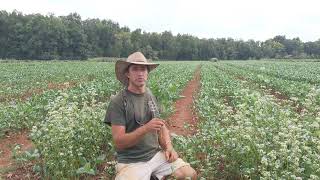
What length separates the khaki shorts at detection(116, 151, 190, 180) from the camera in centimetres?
506

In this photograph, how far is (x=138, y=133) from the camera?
189 inches

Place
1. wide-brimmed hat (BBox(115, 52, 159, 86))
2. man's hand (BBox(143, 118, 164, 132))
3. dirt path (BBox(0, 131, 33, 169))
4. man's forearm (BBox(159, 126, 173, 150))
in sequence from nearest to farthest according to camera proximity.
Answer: man's hand (BBox(143, 118, 164, 132)) → wide-brimmed hat (BBox(115, 52, 159, 86)) → man's forearm (BBox(159, 126, 173, 150)) → dirt path (BBox(0, 131, 33, 169))

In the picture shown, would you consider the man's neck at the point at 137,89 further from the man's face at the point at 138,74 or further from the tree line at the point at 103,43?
the tree line at the point at 103,43

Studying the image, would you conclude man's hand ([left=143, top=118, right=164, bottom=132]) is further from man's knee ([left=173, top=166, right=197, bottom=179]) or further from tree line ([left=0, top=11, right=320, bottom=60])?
tree line ([left=0, top=11, right=320, bottom=60])

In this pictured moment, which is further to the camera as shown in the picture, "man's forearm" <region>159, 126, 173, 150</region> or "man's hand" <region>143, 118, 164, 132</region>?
"man's forearm" <region>159, 126, 173, 150</region>

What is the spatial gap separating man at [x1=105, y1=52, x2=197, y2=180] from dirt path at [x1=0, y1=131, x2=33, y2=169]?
3100 millimetres

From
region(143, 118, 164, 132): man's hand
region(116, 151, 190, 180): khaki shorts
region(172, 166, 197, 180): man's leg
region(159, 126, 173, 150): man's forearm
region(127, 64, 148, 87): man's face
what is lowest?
region(172, 166, 197, 180): man's leg

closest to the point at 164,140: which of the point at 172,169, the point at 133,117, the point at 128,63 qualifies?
the point at 172,169

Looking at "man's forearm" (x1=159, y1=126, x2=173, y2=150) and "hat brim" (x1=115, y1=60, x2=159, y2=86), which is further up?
"hat brim" (x1=115, y1=60, x2=159, y2=86)

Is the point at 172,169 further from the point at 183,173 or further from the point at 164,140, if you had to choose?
the point at 164,140

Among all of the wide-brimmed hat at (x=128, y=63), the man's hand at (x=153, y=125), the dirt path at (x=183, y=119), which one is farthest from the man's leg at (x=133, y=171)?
the dirt path at (x=183, y=119)

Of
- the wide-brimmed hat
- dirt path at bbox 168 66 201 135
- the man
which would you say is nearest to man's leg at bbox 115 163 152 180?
the man

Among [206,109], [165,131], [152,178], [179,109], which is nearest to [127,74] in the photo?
[165,131]

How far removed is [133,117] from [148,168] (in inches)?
23.6
